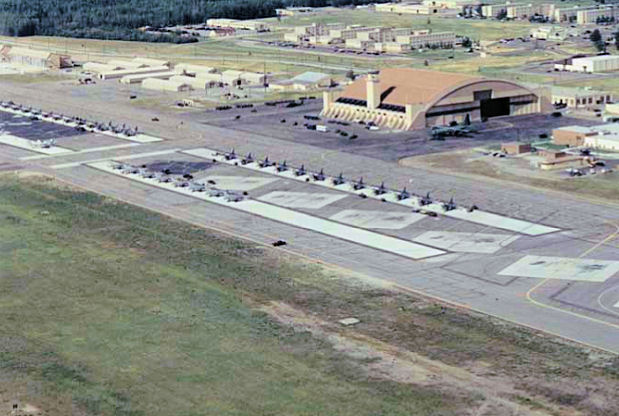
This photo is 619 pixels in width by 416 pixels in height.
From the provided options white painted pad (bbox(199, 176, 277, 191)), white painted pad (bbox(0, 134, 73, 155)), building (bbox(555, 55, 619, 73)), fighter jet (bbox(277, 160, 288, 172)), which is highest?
building (bbox(555, 55, 619, 73))

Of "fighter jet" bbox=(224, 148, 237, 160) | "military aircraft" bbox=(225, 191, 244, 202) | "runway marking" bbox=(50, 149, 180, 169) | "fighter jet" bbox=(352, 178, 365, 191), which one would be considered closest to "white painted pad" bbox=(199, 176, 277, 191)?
"military aircraft" bbox=(225, 191, 244, 202)

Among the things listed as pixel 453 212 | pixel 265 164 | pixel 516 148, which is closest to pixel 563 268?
pixel 453 212

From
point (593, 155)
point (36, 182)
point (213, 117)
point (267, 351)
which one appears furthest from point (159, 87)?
point (267, 351)

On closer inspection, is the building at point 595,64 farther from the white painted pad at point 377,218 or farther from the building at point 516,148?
the white painted pad at point 377,218

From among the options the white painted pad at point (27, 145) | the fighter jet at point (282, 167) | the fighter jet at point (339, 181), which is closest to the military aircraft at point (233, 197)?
the fighter jet at point (339, 181)

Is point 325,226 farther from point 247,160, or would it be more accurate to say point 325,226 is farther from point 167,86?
point 167,86

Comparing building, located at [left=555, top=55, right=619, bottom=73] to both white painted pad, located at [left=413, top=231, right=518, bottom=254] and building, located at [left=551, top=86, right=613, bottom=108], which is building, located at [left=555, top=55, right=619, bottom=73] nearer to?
building, located at [left=551, top=86, right=613, bottom=108]
